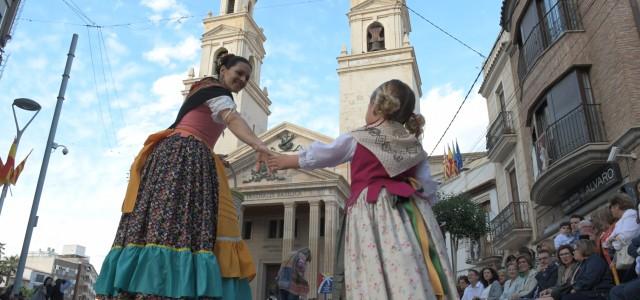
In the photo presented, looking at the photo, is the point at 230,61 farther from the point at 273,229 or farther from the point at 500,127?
the point at 273,229

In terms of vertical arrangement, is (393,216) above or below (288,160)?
below

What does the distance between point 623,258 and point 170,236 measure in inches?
211

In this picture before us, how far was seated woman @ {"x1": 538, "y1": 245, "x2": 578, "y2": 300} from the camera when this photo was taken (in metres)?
6.26

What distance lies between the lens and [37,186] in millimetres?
12234

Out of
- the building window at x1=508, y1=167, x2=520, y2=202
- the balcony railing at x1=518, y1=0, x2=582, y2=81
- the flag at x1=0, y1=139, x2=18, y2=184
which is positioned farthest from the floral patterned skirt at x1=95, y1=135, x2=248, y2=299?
the building window at x1=508, y1=167, x2=520, y2=202

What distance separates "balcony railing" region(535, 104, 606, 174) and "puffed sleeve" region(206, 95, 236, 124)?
34.7 ft

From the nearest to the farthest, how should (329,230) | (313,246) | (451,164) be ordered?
(313,246), (329,230), (451,164)

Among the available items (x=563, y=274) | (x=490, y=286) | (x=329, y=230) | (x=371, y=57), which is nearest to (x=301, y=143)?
(x=329, y=230)

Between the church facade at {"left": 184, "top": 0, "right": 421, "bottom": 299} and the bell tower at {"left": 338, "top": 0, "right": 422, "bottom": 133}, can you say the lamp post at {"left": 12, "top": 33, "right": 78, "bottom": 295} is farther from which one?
the bell tower at {"left": 338, "top": 0, "right": 422, "bottom": 133}

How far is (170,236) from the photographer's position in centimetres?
290

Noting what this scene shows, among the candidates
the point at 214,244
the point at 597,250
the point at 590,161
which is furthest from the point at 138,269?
the point at 590,161

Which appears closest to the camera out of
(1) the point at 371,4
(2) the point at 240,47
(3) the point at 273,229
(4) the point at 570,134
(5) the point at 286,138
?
(4) the point at 570,134

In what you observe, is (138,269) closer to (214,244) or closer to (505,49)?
(214,244)

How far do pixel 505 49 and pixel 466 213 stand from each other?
639 centimetres
